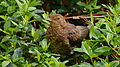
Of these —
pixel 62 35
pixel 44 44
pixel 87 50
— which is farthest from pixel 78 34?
pixel 87 50

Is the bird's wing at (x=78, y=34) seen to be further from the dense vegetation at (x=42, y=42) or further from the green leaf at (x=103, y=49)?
the green leaf at (x=103, y=49)

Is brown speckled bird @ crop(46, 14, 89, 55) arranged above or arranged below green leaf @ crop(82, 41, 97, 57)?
below

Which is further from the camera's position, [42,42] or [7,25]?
[7,25]

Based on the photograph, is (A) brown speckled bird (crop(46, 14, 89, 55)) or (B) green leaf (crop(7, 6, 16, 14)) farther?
(B) green leaf (crop(7, 6, 16, 14))

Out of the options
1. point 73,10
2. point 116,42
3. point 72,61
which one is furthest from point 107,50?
point 73,10

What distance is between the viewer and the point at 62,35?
2.47 meters

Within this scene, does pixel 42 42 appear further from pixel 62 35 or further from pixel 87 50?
pixel 87 50

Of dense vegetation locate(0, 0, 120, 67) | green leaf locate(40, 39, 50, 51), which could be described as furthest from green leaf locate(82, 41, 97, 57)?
green leaf locate(40, 39, 50, 51)

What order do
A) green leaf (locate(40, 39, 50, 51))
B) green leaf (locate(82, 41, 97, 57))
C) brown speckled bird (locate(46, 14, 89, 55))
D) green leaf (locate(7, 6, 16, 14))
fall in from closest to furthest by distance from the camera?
green leaf (locate(82, 41, 97, 57)) → green leaf (locate(40, 39, 50, 51)) → brown speckled bird (locate(46, 14, 89, 55)) → green leaf (locate(7, 6, 16, 14))

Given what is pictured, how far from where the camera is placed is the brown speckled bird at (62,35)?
2.46 m

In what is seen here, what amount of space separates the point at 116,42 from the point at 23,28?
0.82 m

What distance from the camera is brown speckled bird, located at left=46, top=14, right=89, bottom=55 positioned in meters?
2.46

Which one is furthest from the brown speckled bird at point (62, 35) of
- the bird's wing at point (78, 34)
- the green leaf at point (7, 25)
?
the green leaf at point (7, 25)

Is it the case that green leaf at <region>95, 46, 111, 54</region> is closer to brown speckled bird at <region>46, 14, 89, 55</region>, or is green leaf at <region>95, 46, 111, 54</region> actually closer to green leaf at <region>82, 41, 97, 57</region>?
green leaf at <region>82, 41, 97, 57</region>
